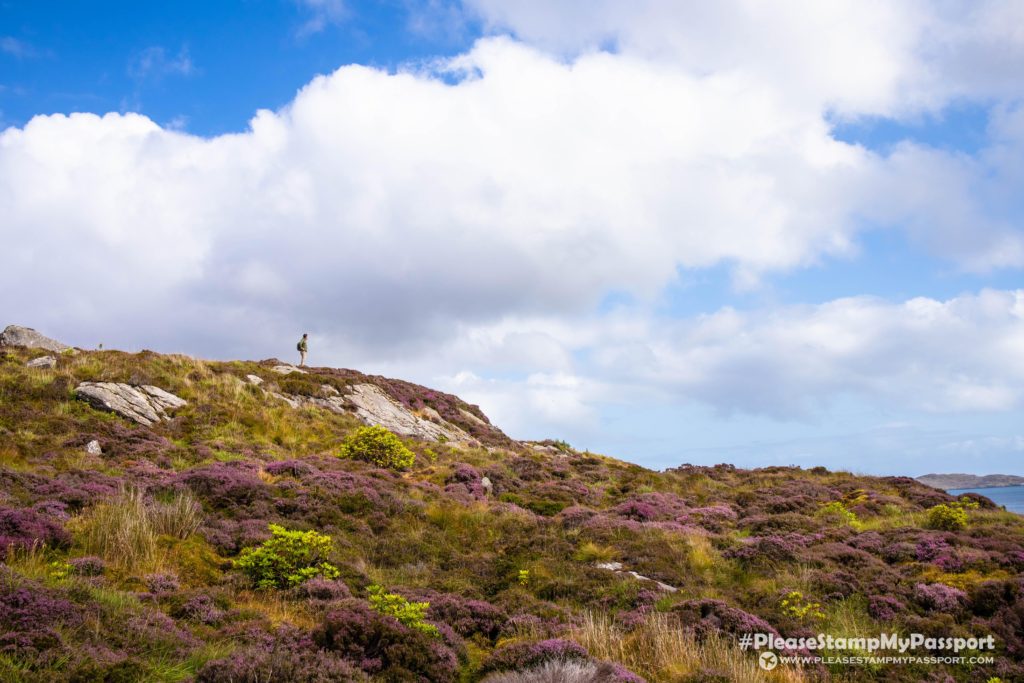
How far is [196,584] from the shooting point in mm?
10438

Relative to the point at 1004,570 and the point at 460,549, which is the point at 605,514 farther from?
the point at 1004,570

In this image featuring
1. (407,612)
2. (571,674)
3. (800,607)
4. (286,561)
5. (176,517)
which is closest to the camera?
(571,674)

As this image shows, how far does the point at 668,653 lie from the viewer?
905 cm

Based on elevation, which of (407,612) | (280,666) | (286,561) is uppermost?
(286,561)

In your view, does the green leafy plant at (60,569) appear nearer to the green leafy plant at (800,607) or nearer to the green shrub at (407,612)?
the green shrub at (407,612)

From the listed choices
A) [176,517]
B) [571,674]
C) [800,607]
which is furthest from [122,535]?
[800,607]

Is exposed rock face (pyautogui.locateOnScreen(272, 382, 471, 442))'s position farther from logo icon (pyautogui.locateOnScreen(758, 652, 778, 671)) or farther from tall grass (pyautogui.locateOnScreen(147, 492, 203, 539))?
logo icon (pyautogui.locateOnScreen(758, 652, 778, 671))

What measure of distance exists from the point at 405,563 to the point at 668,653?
7.01 meters

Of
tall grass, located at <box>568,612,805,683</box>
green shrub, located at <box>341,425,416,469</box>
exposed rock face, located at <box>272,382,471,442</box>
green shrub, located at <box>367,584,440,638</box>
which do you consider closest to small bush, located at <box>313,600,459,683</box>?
green shrub, located at <box>367,584,440,638</box>

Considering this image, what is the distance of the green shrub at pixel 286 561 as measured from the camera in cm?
1106

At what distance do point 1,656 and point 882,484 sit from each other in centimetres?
3223

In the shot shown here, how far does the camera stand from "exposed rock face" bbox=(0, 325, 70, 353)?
29.9 m

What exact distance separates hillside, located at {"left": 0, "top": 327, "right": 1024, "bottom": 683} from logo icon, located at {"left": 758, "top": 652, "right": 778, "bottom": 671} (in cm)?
20

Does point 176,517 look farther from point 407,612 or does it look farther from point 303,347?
point 303,347
